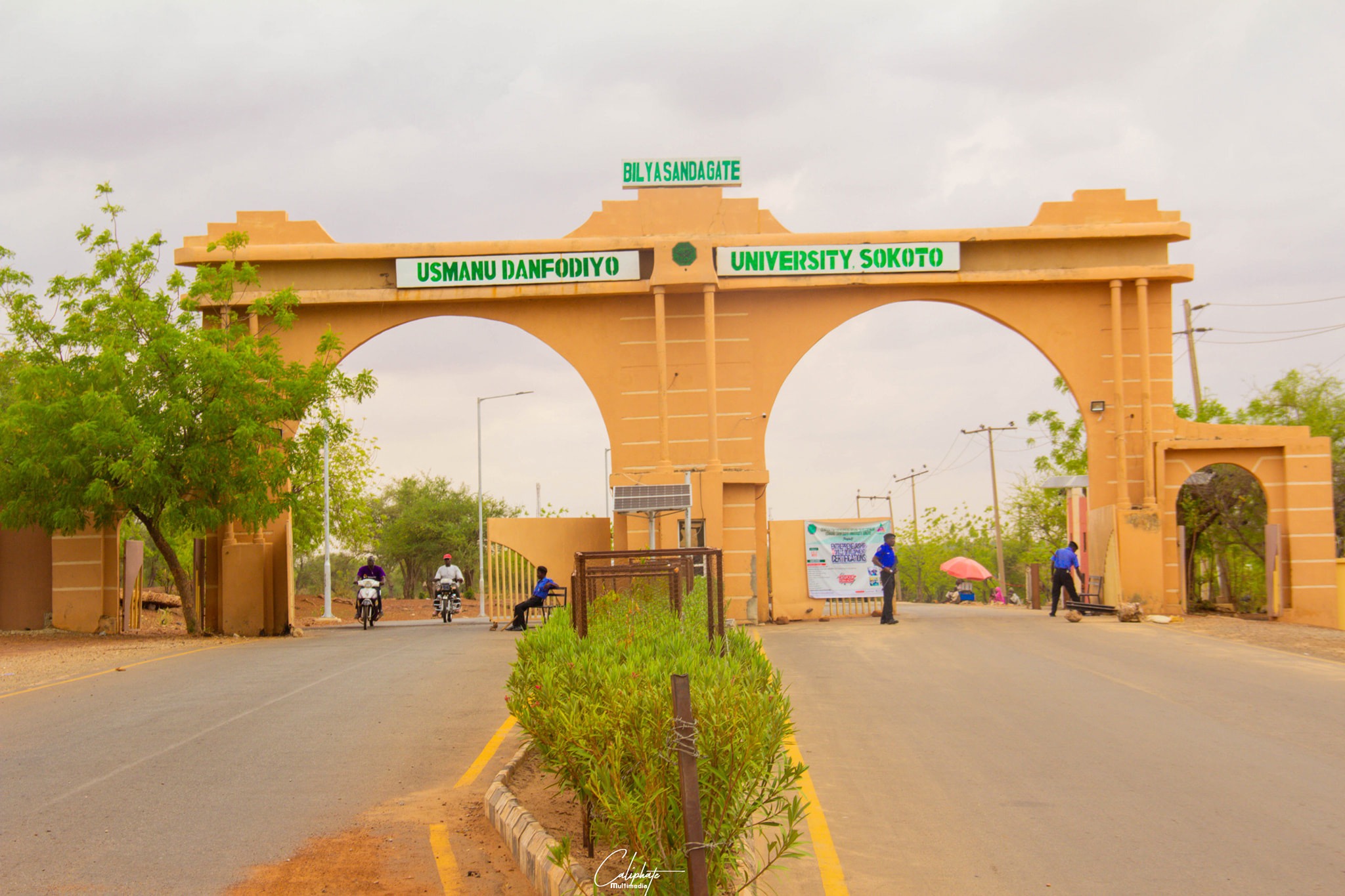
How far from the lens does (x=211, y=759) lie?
8859 millimetres

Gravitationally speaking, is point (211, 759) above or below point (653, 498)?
below

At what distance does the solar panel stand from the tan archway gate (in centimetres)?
100

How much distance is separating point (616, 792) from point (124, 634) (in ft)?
64.1

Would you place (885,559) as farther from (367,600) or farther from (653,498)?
(367,600)

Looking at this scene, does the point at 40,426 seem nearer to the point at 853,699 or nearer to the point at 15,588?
the point at 15,588

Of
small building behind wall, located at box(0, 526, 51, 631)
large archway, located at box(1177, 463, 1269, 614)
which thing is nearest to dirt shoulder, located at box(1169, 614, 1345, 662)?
large archway, located at box(1177, 463, 1269, 614)

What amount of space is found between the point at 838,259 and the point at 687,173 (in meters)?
3.39

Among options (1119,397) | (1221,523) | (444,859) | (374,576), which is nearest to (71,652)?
(374,576)

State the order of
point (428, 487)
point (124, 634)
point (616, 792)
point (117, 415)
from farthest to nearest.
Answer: point (428, 487)
point (124, 634)
point (117, 415)
point (616, 792)

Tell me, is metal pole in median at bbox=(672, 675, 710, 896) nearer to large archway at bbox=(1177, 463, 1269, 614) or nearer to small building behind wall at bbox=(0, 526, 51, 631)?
small building behind wall at bbox=(0, 526, 51, 631)

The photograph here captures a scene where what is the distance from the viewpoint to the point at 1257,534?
85.3 feet

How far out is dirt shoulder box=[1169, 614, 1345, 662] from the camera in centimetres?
1595

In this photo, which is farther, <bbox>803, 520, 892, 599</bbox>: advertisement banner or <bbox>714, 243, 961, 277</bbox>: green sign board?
<bbox>803, 520, 892, 599</bbox>: advertisement banner

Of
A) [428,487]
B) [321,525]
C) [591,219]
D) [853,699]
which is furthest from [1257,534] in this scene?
[428,487]
